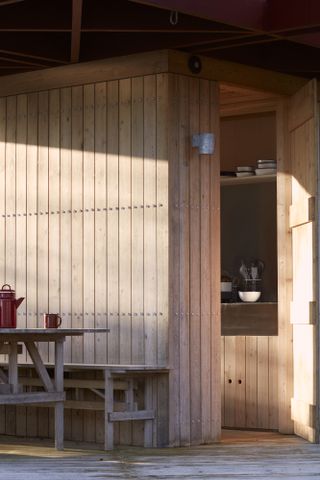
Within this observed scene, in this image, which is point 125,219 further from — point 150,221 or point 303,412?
point 303,412

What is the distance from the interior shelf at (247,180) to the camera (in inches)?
380

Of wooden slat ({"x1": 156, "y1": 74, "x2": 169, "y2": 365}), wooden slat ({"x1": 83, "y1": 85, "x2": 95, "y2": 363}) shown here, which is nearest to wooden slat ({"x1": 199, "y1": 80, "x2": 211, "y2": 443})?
wooden slat ({"x1": 156, "y1": 74, "x2": 169, "y2": 365})

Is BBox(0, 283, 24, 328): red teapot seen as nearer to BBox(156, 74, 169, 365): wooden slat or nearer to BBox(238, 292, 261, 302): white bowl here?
BBox(156, 74, 169, 365): wooden slat

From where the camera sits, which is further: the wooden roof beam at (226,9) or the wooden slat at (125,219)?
the wooden slat at (125,219)

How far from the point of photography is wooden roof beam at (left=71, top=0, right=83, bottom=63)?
7.21 meters

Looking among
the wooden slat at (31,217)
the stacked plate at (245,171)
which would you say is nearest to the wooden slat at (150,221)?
the wooden slat at (31,217)

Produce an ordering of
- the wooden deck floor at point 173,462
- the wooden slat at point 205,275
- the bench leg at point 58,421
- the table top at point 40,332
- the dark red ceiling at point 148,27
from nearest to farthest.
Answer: the wooden deck floor at point 173,462
the table top at point 40,332
the dark red ceiling at point 148,27
the bench leg at point 58,421
the wooden slat at point 205,275

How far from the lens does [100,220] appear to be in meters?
8.52

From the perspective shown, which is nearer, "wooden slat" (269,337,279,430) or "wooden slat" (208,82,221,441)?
"wooden slat" (208,82,221,441)

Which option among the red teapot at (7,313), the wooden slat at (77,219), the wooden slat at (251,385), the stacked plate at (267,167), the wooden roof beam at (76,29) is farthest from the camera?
the stacked plate at (267,167)

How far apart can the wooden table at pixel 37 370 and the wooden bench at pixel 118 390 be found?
306 mm

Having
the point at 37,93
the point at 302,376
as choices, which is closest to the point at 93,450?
the point at 302,376

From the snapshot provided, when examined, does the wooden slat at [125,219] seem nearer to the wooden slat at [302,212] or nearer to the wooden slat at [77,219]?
the wooden slat at [77,219]

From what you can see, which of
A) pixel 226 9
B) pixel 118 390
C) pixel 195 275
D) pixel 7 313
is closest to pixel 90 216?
pixel 195 275
